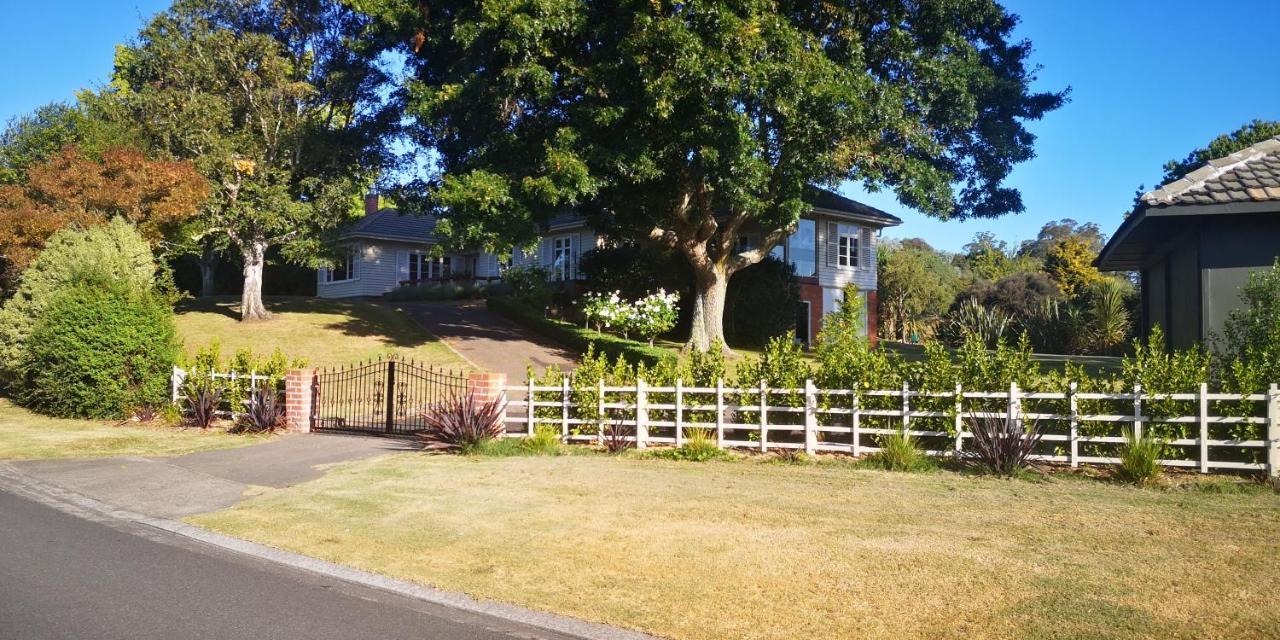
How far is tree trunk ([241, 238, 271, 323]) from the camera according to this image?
3253 cm

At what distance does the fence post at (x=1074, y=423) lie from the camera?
443 inches

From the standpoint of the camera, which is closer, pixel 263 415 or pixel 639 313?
pixel 263 415

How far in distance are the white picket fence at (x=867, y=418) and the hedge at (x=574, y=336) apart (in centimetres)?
609

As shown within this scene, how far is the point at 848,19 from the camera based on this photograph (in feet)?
74.9

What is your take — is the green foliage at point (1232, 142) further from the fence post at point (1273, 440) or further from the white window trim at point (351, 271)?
the white window trim at point (351, 271)

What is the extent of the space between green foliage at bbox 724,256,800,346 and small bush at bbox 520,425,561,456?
17.3 metres

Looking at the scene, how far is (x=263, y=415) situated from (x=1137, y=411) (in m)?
14.7

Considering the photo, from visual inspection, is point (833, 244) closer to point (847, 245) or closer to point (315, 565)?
point (847, 245)

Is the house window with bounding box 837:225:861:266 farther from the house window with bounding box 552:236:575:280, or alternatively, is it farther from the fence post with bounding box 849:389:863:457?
the fence post with bounding box 849:389:863:457

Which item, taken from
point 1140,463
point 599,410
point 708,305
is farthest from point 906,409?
point 708,305

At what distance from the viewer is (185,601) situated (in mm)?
6332

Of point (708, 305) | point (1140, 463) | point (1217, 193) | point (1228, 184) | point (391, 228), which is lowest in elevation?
point (1140, 463)

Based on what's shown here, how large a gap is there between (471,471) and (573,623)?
6317mm

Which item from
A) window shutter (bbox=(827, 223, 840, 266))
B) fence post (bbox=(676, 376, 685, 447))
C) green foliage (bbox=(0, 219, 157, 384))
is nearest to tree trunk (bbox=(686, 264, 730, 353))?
window shutter (bbox=(827, 223, 840, 266))
